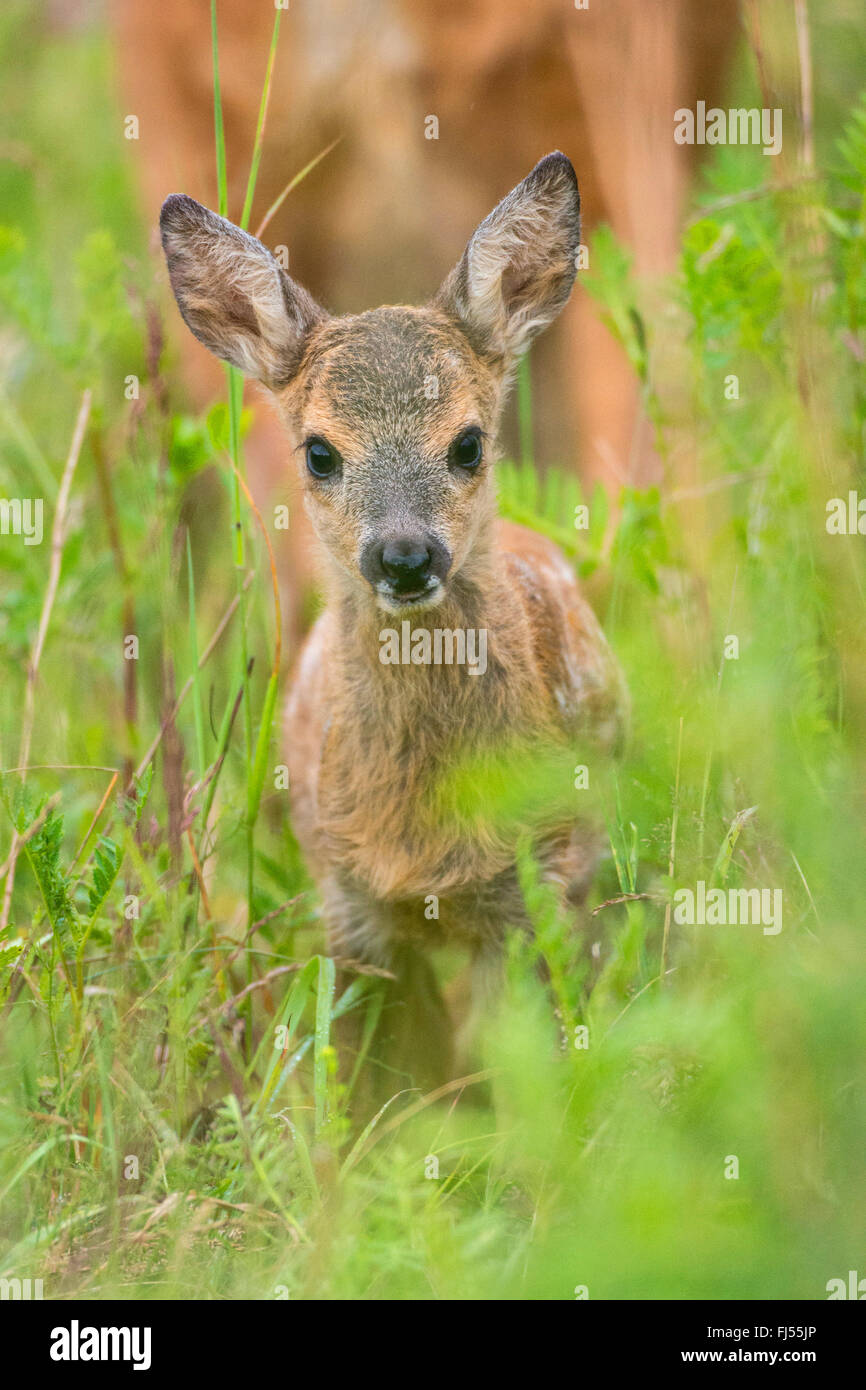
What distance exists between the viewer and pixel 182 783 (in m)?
4.10

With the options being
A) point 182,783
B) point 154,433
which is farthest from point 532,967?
point 154,433

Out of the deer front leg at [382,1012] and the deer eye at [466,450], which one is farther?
the deer front leg at [382,1012]

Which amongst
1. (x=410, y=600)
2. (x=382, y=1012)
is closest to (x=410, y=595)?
(x=410, y=600)

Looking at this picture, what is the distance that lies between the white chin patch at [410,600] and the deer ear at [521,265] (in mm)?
967

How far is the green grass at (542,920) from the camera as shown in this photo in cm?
247

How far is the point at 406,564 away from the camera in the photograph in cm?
380

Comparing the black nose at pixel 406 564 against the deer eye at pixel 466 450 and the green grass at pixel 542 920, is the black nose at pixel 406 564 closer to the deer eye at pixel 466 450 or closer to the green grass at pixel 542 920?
the deer eye at pixel 466 450

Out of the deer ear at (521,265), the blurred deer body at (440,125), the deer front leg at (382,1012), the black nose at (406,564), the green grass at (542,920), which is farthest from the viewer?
the blurred deer body at (440,125)

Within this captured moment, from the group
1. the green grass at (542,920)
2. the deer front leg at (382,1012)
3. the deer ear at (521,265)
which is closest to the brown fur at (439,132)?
the green grass at (542,920)

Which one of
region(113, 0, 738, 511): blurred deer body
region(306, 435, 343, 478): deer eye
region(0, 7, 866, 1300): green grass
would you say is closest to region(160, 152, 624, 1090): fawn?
region(306, 435, 343, 478): deer eye

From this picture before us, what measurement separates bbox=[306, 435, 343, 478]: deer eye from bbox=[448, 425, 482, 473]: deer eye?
1.04 feet

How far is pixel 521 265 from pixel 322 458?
86cm

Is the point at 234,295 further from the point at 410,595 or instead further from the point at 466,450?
the point at 410,595

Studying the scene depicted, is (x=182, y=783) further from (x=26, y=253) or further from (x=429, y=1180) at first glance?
(x=26, y=253)
